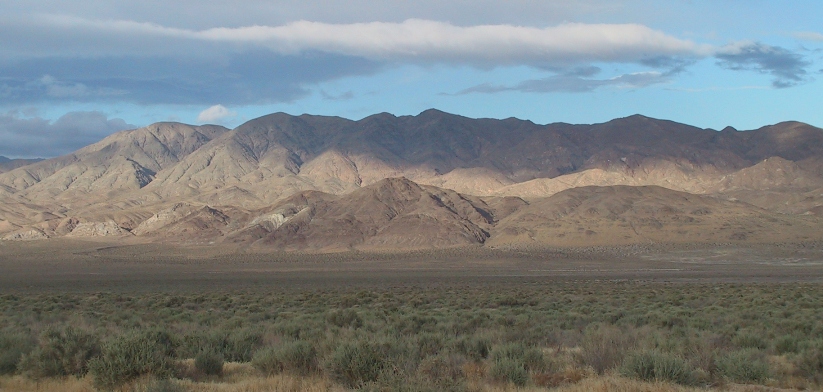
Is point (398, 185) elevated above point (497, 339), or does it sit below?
above

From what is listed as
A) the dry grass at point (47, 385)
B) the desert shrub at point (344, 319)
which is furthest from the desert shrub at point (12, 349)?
the desert shrub at point (344, 319)

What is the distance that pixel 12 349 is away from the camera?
12.9 m

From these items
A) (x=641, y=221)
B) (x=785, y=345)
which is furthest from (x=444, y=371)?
(x=641, y=221)

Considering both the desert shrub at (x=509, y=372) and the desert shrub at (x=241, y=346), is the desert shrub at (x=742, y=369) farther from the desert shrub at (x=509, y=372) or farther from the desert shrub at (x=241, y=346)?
the desert shrub at (x=241, y=346)

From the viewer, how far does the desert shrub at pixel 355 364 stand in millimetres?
10555

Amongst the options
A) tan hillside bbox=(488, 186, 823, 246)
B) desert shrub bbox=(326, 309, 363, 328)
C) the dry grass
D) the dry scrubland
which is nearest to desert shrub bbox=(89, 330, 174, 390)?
the dry scrubland

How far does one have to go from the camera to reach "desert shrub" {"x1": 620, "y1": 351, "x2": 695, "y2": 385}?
10.5 metres

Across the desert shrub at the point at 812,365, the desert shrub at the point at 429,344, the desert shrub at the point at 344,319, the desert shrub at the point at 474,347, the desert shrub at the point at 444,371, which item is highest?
the desert shrub at the point at 444,371

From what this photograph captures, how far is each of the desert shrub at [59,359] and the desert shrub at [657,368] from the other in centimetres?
870

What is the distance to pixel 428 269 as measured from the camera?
271 feet

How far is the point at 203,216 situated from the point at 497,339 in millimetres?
155799

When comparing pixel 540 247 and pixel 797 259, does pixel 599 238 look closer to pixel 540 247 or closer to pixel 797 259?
pixel 540 247

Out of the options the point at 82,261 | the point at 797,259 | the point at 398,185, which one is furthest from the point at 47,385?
the point at 398,185

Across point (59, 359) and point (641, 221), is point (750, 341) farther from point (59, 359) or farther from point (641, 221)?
point (641, 221)
